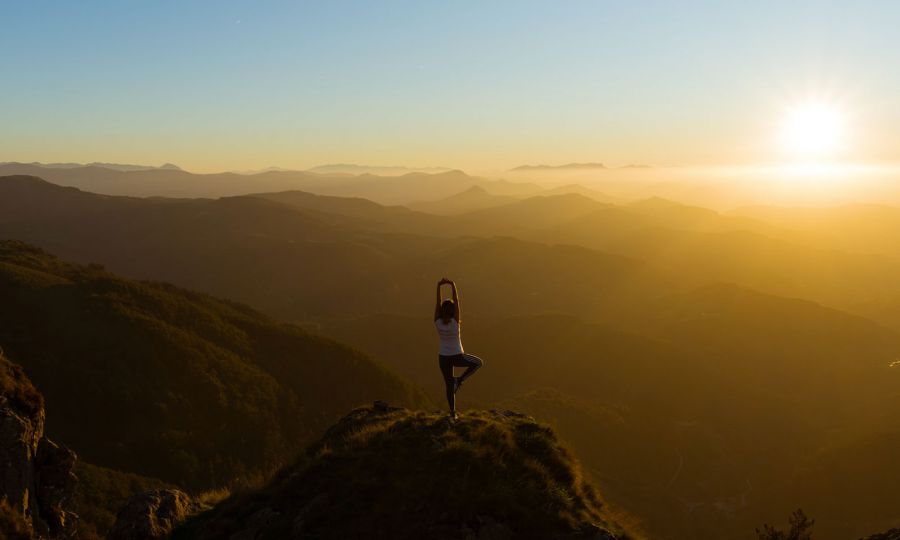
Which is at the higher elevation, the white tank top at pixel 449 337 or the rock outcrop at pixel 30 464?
the white tank top at pixel 449 337

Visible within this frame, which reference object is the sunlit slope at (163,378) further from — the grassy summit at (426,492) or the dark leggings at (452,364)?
the dark leggings at (452,364)

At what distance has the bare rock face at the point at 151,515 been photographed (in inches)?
468

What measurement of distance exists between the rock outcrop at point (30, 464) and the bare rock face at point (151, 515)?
218cm

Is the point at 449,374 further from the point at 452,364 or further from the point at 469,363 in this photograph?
the point at 469,363

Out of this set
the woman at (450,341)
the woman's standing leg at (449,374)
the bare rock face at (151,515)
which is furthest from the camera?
the woman's standing leg at (449,374)

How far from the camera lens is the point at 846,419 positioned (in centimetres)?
10400

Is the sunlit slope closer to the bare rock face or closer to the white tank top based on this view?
the bare rock face

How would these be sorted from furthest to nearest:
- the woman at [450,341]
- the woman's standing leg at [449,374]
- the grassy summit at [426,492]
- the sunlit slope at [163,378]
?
the sunlit slope at [163,378] → the woman's standing leg at [449,374] → the woman at [450,341] → the grassy summit at [426,492]

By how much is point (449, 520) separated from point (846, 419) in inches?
4795

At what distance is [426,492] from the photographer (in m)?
10.6

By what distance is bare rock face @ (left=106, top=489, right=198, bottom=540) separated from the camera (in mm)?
11875

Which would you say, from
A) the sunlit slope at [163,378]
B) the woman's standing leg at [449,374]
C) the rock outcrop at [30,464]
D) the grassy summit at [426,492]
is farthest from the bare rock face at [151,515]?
the sunlit slope at [163,378]

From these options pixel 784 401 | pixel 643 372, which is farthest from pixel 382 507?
pixel 784 401

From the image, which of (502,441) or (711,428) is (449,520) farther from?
(711,428)
